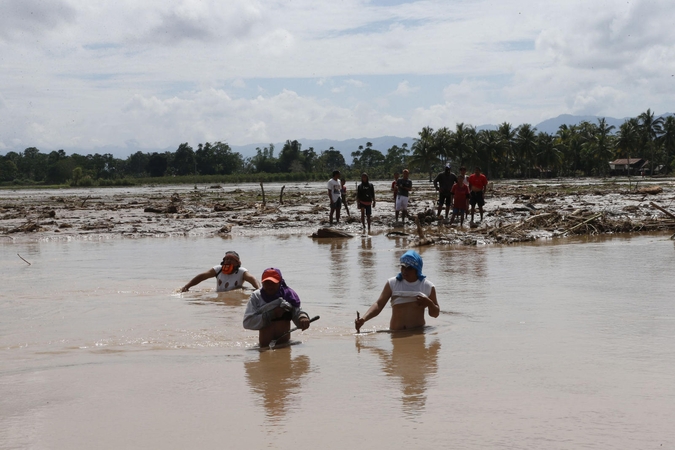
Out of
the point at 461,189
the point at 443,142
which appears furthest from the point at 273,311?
the point at 443,142

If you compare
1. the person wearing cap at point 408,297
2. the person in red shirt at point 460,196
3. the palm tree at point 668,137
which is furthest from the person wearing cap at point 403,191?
the palm tree at point 668,137

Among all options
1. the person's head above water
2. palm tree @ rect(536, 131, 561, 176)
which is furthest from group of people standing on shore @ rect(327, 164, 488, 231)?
palm tree @ rect(536, 131, 561, 176)

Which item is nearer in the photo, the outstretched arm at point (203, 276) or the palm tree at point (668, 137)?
the outstretched arm at point (203, 276)

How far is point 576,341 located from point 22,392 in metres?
4.99

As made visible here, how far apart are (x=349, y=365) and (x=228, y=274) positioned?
13.0ft

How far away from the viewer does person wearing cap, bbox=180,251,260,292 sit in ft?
31.7

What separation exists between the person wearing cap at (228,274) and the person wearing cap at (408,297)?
8.80 feet

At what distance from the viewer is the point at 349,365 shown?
6309mm

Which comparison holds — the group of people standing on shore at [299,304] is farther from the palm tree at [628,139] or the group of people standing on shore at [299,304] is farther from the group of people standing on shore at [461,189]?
the palm tree at [628,139]

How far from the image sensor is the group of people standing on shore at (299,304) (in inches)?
275

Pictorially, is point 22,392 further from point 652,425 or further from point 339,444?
point 652,425

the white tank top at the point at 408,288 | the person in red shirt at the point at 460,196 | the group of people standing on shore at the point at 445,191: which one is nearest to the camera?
the white tank top at the point at 408,288

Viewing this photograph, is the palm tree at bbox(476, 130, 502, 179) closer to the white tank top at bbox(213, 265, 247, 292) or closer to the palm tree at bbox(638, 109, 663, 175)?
the palm tree at bbox(638, 109, 663, 175)

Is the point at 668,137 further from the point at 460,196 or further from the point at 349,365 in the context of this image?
the point at 349,365
